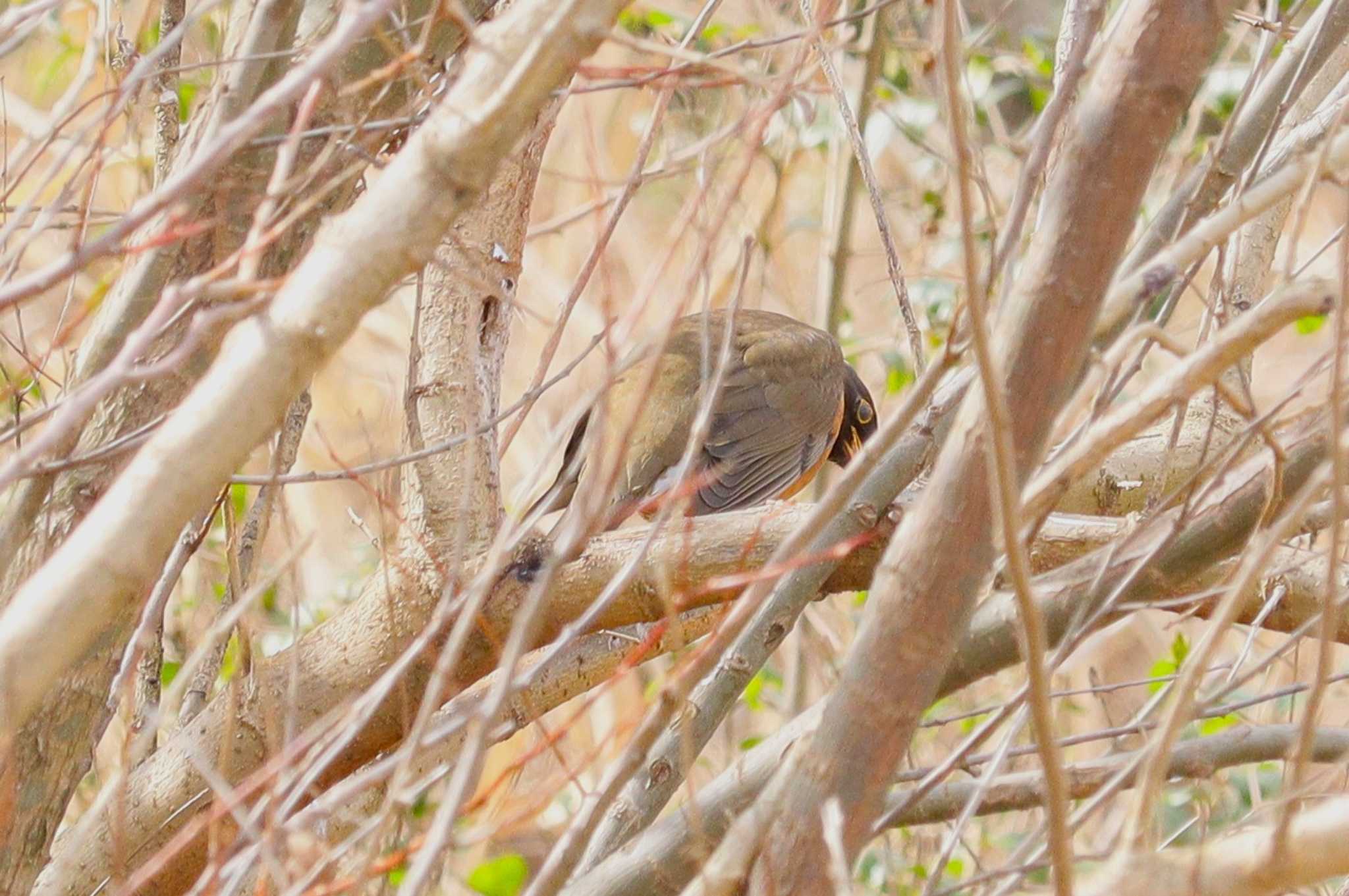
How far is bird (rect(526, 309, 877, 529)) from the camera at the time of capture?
16.5 feet

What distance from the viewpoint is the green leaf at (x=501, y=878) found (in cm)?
289

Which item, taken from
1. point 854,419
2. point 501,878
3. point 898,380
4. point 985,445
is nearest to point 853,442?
point 854,419

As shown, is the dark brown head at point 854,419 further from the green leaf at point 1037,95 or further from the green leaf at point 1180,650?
the green leaf at point 1180,650

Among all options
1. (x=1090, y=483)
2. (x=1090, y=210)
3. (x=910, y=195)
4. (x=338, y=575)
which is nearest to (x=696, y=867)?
(x=1090, y=210)

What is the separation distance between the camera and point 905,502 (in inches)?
111

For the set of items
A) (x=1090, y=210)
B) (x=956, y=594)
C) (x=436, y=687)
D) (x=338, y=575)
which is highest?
(x=338, y=575)

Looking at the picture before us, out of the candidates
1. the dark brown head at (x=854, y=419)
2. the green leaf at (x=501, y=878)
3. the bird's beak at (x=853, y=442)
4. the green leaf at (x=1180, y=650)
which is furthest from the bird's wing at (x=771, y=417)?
the green leaf at (x=501, y=878)

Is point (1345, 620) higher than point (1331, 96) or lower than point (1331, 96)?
lower

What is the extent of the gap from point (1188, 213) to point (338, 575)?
5.19m

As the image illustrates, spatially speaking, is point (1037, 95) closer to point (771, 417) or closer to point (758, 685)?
point (771, 417)

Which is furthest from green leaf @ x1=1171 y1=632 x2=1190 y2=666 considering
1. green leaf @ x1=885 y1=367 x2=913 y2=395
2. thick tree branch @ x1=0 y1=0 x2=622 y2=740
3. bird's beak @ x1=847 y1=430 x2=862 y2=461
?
thick tree branch @ x1=0 y1=0 x2=622 y2=740

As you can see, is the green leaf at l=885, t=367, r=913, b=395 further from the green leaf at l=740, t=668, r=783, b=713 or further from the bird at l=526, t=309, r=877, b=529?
the green leaf at l=740, t=668, r=783, b=713

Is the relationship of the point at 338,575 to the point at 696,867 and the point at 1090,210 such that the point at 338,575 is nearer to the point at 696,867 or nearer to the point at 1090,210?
the point at 696,867

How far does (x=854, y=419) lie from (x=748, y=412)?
801 millimetres
